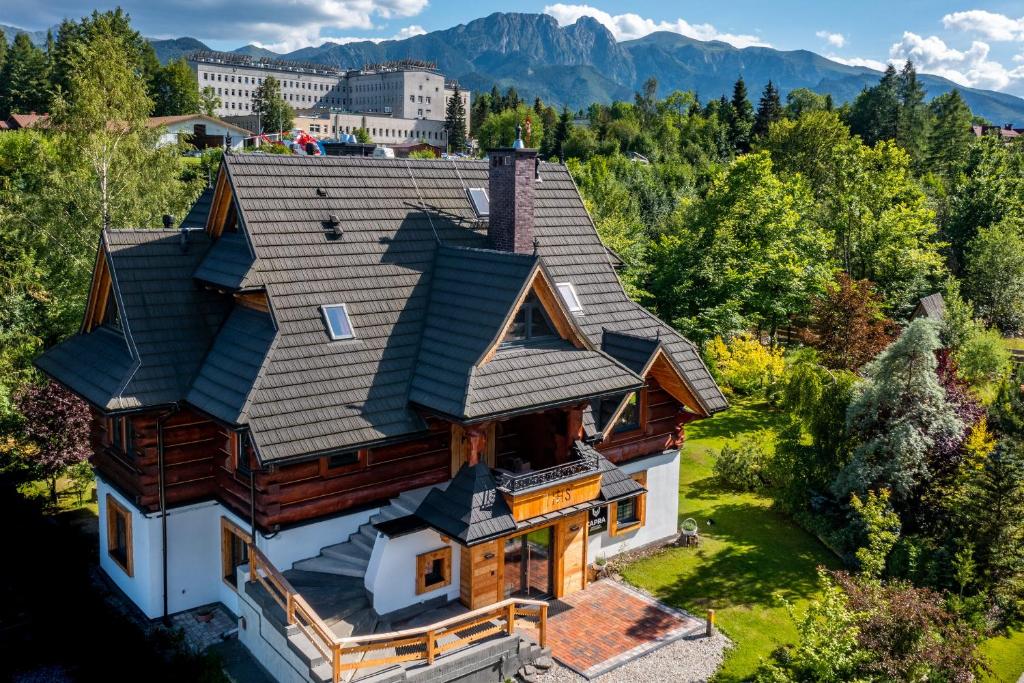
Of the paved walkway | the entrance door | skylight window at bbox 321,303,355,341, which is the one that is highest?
skylight window at bbox 321,303,355,341

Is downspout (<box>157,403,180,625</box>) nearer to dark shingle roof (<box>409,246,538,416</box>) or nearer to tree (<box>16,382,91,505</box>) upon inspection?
dark shingle roof (<box>409,246,538,416</box>)

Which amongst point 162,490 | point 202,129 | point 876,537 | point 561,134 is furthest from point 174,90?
point 876,537

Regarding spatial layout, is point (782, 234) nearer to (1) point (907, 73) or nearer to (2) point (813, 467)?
(2) point (813, 467)

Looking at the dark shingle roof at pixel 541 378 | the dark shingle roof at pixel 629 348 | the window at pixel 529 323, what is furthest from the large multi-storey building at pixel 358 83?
the dark shingle roof at pixel 541 378

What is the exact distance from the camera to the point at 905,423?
21.5 m

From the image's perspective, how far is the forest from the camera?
19219mm

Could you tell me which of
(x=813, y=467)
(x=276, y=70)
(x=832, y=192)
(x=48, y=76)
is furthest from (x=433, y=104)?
(x=813, y=467)

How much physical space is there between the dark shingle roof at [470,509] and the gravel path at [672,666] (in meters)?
3.07

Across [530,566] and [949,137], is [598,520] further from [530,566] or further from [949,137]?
[949,137]

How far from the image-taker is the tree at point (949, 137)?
8469cm

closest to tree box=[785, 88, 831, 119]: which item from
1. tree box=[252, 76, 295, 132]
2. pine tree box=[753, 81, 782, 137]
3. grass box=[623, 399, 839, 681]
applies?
pine tree box=[753, 81, 782, 137]

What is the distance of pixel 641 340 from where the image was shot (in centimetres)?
2030

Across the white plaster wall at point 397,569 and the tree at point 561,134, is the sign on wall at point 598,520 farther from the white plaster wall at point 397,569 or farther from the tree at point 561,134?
the tree at point 561,134

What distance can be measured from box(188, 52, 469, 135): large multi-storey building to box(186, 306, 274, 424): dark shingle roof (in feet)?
529
